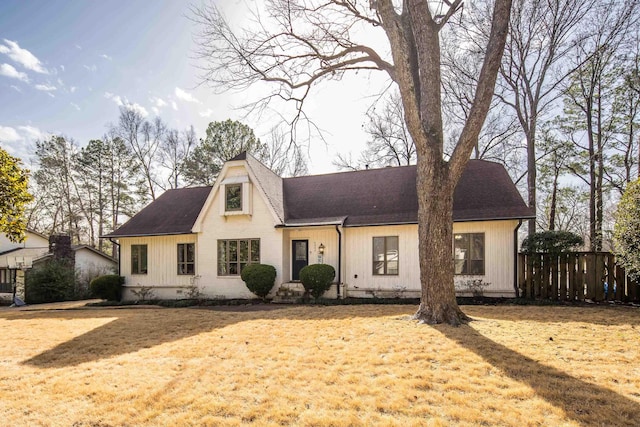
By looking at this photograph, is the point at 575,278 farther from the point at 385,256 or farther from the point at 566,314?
the point at 385,256

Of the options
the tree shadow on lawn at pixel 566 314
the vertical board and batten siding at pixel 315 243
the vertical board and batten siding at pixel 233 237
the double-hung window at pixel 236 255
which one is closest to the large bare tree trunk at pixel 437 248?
the tree shadow on lawn at pixel 566 314

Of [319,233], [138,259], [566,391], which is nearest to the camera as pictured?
[566,391]

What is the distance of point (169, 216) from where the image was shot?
16.8 m

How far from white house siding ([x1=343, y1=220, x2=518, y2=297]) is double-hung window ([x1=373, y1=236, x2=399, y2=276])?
15 cm

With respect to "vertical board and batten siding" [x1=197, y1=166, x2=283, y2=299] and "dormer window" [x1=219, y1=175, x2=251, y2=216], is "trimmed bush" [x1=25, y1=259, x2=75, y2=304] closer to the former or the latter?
"vertical board and batten siding" [x1=197, y1=166, x2=283, y2=299]

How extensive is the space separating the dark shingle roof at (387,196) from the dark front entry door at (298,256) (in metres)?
1.00

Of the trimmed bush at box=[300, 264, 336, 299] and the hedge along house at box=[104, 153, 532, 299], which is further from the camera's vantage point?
the trimmed bush at box=[300, 264, 336, 299]

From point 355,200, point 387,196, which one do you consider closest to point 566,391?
point 387,196

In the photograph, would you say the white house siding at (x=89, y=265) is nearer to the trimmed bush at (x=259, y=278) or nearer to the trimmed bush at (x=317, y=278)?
the trimmed bush at (x=259, y=278)

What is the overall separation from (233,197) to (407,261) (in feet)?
24.4

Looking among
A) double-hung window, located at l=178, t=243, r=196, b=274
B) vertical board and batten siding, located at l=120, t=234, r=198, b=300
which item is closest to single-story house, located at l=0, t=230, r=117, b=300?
vertical board and batten siding, located at l=120, t=234, r=198, b=300

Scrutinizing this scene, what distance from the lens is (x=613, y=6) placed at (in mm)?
14781

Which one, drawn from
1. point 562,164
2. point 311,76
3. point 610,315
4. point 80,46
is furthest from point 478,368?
point 562,164

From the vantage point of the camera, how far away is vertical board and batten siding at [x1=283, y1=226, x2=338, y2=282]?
13852 mm
